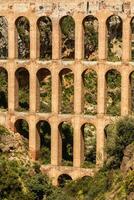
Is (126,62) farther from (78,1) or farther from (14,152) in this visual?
(14,152)

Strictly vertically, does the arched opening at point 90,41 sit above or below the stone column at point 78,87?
above

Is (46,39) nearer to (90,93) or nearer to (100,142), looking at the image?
(90,93)

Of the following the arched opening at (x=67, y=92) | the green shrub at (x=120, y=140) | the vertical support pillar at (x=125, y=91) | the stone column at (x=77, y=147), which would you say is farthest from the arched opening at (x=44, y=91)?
the green shrub at (x=120, y=140)

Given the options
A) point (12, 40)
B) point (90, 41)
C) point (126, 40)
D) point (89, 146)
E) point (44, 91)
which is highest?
point (90, 41)

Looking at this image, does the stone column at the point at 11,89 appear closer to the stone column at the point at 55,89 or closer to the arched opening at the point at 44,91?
the arched opening at the point at 44,91

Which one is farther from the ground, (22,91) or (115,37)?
(115,37)

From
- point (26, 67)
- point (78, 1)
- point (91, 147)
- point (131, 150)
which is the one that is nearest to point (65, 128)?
point (91, 147)

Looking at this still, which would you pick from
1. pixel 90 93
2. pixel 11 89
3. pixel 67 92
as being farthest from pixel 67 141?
pixel 11 89
